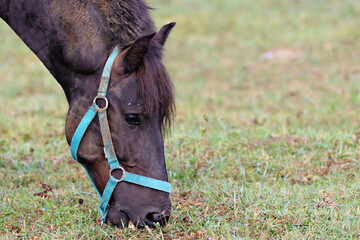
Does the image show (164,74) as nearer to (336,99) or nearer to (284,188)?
(284,188)

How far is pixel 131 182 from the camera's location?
3.16 m

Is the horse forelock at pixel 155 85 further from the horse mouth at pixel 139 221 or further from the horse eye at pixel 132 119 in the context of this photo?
the horse mouth at pixel 139 221

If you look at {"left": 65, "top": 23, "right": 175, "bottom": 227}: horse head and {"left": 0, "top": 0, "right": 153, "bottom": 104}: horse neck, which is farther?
{"left": 0, "top": 0, "right": 153, "bottom": 104}: horse neck

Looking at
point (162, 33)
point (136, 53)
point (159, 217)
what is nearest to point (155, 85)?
point (136, 53)

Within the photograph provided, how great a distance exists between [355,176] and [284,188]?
29.7 inches

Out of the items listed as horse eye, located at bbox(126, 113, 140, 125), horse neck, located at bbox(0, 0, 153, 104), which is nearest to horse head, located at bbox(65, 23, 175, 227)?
horse eye, located at bbox(126, 113, 140, 125)

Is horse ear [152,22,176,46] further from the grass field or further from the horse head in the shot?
the grass field

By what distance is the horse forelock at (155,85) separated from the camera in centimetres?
312

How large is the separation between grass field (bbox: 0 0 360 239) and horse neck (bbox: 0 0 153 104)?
983mm

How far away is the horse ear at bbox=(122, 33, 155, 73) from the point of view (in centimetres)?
304

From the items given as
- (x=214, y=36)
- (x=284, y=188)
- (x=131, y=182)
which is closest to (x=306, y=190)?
(x=284, y=188)

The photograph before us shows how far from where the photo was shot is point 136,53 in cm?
310

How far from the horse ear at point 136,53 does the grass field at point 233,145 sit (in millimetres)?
1021

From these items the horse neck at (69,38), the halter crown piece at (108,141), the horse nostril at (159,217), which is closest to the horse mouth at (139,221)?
the horse nostril at (159,217)
